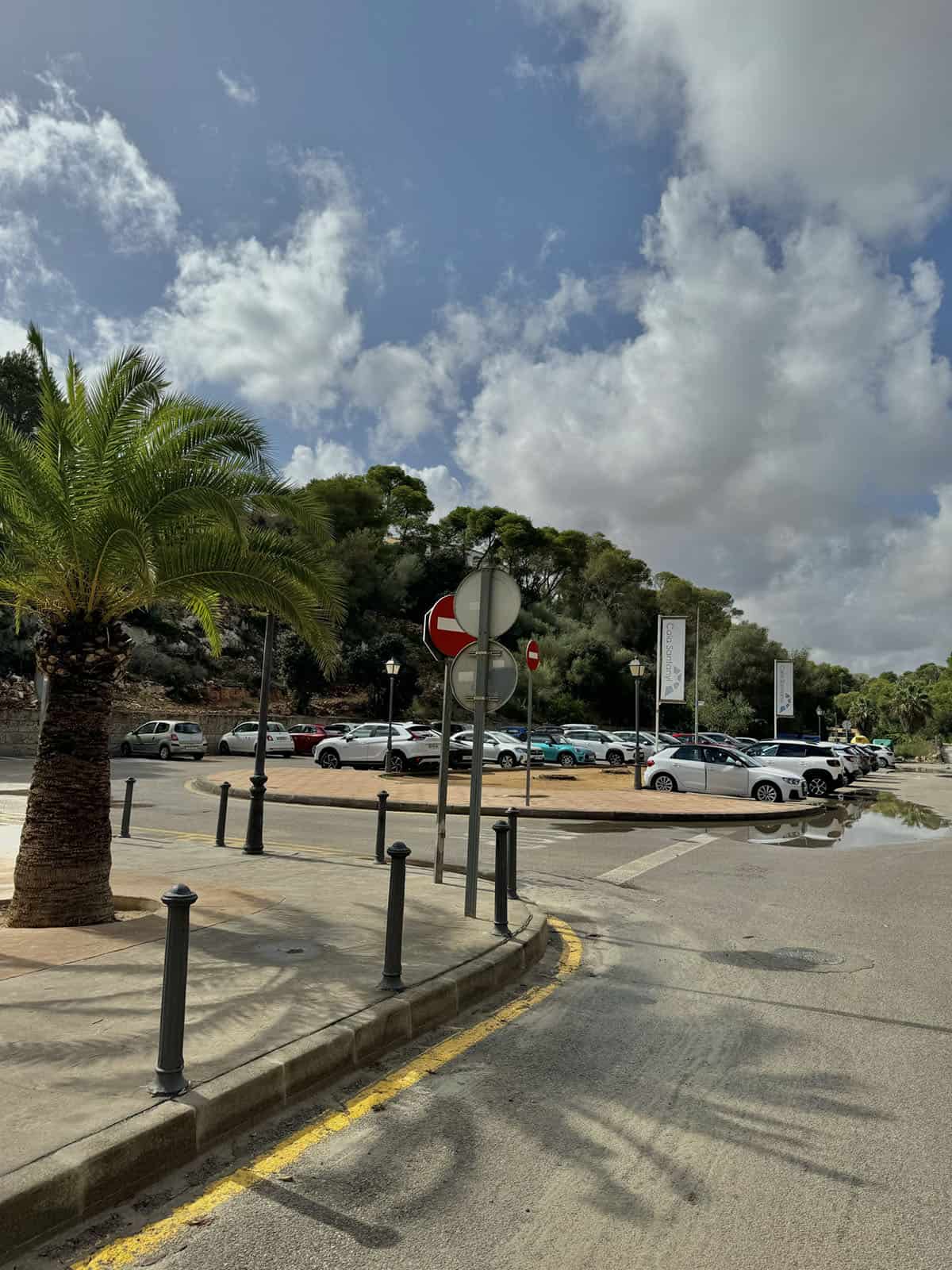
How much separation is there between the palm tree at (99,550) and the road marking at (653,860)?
5.01 m

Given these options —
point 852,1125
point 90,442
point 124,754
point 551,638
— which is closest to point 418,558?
point 551,638

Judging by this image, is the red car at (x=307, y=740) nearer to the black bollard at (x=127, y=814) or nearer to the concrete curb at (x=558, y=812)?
the concrete curb at (x=558, y=812)

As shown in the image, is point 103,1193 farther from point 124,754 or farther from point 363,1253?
point 124,754

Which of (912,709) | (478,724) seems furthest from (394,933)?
(912,709)

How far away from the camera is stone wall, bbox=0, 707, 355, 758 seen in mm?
33469

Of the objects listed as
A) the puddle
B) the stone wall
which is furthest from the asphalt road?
the stone wall

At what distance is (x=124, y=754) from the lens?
35125 mm

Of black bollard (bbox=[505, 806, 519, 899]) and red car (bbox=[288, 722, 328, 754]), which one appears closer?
black bollard (bbox=[505, 806, 519, 899])

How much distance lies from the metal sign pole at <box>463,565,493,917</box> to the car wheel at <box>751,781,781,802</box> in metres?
16.0

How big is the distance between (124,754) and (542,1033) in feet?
110

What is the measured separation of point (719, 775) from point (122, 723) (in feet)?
87.3

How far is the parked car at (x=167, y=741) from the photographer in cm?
3359

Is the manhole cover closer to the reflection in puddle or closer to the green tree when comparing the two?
the reflection in puddle

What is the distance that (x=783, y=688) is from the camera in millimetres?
46938
